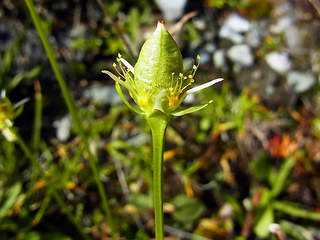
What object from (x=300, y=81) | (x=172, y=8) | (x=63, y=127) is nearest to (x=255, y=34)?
(x=300, y=81)

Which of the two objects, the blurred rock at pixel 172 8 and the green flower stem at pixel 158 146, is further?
the blurred rock at pixel 172 8

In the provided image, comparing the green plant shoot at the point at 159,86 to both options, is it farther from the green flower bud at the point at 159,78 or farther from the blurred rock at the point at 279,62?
the blurred rock at the point at 279,62

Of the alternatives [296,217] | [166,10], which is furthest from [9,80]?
[296,217]

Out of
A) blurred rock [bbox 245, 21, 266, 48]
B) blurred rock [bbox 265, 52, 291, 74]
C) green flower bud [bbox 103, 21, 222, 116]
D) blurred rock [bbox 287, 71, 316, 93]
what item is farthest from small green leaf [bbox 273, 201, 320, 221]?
blurred rock [bbox 245, 21, 266, 48]

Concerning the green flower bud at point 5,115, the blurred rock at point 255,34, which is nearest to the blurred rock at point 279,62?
the blurred rock at point 255,34

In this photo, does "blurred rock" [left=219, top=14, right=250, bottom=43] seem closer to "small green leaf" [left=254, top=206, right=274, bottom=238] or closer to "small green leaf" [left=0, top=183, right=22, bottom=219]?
"small green leaf" [left=254, top=206, right=274, bottom=238]

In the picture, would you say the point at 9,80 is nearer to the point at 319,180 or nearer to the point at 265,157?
the point at 265,157

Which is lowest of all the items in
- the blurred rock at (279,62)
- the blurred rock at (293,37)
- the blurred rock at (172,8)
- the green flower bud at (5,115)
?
the blurred rock at (279,62)
